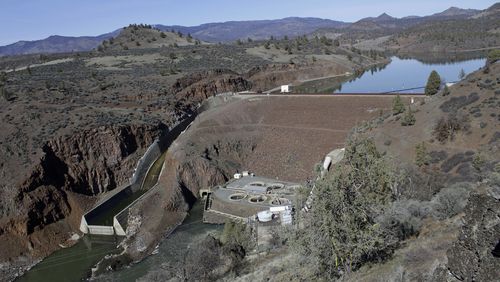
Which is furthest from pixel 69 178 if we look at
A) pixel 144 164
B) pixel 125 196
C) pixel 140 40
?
pixel 140 40

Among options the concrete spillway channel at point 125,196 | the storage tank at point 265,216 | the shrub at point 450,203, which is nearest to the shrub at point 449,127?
the storage tank at point 265,216

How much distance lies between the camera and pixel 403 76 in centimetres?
8606

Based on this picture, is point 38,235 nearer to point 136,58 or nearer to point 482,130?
point 482,130

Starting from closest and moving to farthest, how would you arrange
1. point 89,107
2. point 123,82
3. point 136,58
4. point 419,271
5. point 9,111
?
point 419,271
point 9,111
point 89,107
point 123,82
point 136,58

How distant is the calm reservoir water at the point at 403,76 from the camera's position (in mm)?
73000

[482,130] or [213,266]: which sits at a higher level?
[482,130]

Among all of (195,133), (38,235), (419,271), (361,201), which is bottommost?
(38,235)

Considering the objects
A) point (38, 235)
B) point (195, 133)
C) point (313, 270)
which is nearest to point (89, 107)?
point (195, 133)

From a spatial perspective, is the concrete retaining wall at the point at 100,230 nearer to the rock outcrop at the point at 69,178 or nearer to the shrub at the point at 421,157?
the rock outcrop at the point at 69,178

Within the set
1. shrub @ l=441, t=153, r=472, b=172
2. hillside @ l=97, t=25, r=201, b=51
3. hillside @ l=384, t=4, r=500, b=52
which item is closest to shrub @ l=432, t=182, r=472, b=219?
shrub @ l=441, t=153, r=472, b=172

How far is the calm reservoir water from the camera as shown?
73000mm

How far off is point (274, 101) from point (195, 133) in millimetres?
12664

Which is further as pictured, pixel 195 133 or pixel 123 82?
pixel 123 82

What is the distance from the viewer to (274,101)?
5519 centimetres
